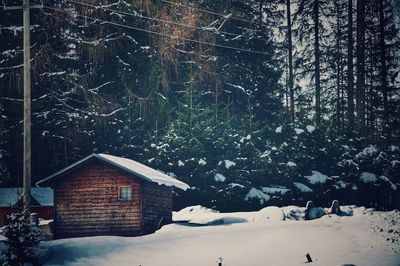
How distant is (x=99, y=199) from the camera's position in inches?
1076

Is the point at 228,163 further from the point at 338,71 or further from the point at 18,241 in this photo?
the point at 18,241

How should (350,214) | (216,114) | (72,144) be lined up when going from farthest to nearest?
(216,114) < (72,144) < (350,214)

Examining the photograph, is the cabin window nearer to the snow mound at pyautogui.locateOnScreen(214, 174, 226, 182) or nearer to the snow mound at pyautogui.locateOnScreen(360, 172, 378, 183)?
the snow mound at pyautogui.locateOnScreen(214, 174, 226, 182)

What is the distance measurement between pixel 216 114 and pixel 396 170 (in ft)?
49.8

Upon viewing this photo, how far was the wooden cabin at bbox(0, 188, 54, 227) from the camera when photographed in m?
34.8

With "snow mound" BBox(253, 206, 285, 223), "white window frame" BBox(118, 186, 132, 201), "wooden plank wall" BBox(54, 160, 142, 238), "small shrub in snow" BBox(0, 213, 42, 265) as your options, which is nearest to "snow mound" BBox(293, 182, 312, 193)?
"snow mound" BBox(253, 206, 285, 223)

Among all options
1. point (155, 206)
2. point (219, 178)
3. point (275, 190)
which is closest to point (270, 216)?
point (155, 206)

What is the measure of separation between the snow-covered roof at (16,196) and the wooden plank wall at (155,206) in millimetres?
10239

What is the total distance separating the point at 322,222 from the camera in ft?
86.0

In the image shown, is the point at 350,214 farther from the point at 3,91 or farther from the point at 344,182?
the point at 3,91

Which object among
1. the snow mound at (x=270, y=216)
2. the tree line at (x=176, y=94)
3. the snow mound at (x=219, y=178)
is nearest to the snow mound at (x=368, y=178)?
the tree line at (x=176, y=94)

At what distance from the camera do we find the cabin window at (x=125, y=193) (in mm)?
27250

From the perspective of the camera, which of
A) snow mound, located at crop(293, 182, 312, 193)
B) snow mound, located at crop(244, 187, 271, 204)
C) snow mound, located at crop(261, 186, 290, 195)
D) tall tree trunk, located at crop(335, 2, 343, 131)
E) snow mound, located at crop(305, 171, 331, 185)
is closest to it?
snow mound, located at crop(244, 187, 271, 204)

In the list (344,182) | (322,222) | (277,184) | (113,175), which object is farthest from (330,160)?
(113,175)
